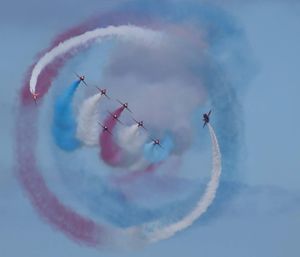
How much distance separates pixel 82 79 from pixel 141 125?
3.83m

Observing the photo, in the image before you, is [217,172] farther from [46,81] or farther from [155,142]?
[46,81]

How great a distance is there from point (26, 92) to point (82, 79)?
111 inches

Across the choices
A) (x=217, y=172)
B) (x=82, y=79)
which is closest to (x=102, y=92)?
(x=82, y=79)

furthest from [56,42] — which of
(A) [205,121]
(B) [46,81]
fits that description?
(A) [205,121]

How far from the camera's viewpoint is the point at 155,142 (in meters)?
87.1

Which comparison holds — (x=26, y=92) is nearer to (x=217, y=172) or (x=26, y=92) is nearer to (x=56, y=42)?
(x=56, y=42)

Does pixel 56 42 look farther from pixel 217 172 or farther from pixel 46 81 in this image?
pixel 217 172

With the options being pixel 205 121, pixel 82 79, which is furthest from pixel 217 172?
pixel 82 79

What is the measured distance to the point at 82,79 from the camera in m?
86.4

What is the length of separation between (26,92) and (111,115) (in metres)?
4.50

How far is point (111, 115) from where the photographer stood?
87.4 m

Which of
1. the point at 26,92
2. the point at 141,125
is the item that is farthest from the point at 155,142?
the point at 26,92

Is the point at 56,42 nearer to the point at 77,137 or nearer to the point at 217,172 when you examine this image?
the point at 77,137

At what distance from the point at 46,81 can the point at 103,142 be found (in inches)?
168
